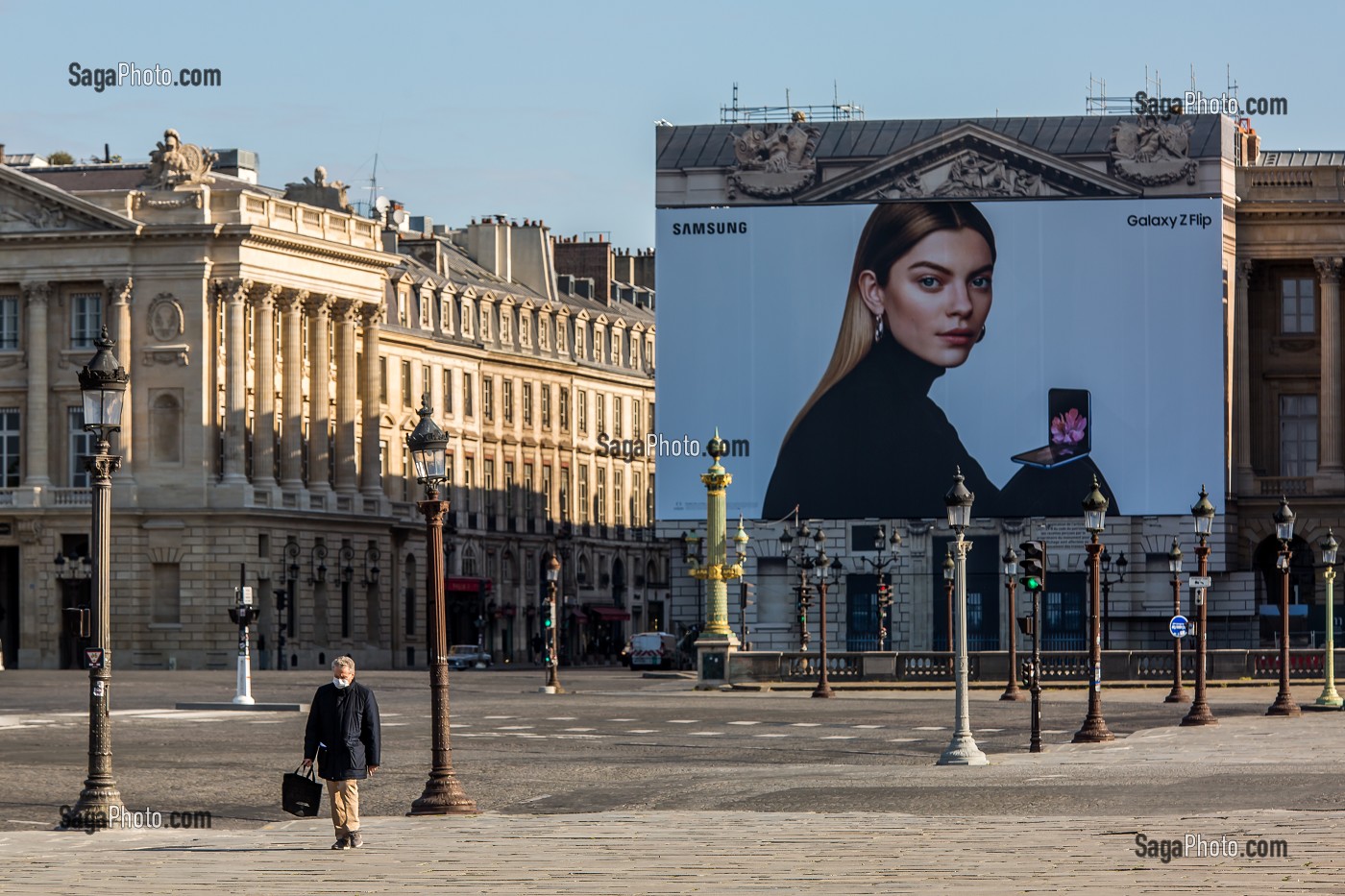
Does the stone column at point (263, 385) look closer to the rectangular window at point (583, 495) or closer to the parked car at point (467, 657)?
the parked car at point (467, 657)

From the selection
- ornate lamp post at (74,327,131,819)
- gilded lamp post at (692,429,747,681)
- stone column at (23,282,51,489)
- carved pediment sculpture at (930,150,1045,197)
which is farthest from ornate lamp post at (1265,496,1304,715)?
stone column at (23,282,51,489)

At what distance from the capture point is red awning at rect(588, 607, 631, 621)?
14557cm

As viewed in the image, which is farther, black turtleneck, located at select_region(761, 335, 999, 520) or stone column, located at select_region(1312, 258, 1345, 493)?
stone column, located at select_region(1312, 258, 1345, 493)

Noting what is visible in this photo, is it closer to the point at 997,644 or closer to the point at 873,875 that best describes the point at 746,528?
the point at 997,644

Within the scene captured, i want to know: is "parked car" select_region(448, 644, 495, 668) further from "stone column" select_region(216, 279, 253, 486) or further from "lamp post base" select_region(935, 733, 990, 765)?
"lamp post base" select_region(935, 733, 990, 765)

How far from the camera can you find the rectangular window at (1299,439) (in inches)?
4230

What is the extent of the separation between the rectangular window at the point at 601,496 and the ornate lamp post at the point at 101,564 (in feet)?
388

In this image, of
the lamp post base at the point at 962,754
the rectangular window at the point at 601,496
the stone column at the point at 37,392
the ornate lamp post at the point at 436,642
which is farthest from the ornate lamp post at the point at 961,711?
the rectangular window at the point at 601,496

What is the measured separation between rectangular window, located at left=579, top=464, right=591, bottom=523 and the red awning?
471cm

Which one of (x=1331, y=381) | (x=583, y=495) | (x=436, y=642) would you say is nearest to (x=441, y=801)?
(x=436, y=642)

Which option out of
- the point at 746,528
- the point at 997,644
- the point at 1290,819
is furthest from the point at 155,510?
the point at 1290,819

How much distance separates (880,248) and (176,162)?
26979mm

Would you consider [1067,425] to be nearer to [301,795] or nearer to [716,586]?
[716,586]

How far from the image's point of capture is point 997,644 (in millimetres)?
99500
